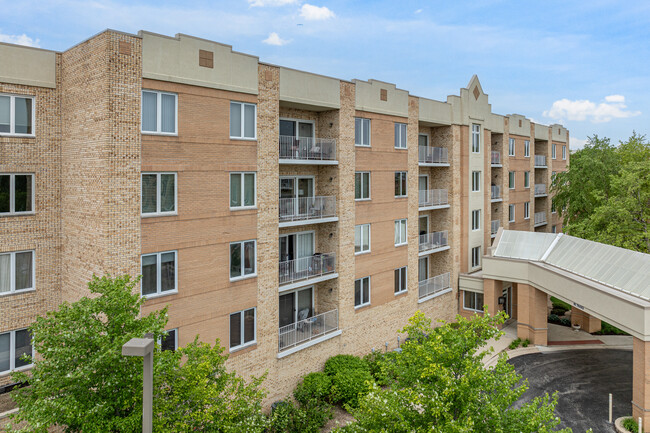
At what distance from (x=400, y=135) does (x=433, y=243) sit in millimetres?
8322

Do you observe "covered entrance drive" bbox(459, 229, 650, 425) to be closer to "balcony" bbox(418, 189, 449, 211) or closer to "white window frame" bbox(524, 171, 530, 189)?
"balcony" bbox(418, 189, 449, 211)

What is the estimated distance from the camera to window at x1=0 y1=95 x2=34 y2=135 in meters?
15.4

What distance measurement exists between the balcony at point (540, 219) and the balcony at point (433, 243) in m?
18.5

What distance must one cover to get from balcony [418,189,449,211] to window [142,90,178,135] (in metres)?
17.5

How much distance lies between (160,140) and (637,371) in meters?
21.9

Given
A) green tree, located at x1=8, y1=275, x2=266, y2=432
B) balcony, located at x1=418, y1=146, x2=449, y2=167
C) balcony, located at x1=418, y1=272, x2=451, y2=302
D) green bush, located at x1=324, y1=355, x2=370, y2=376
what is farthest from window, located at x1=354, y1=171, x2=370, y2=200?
green tree, located at x1=8, y1=275, x2=266, y2=432

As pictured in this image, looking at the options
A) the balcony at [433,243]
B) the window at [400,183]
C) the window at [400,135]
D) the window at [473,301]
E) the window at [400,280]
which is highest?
the window at [400,135]

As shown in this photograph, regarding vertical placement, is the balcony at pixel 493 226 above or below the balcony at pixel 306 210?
below

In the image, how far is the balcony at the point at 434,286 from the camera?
29.3 m

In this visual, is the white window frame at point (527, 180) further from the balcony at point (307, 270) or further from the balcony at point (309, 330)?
the balcony at point (309, 330)

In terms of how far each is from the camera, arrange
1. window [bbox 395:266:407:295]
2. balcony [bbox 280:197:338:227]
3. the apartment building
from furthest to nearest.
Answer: window [bbox 395:266:407:295], balcony [bbox 280:197:338:227], the apartment building

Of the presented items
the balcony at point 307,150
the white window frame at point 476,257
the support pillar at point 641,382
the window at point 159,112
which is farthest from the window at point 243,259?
the white window frame at point 476,257

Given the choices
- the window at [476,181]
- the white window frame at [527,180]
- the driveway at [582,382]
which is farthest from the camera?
the white window frame at [527,180]

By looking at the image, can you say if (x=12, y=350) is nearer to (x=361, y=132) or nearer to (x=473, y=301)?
(x=361, y=132)
